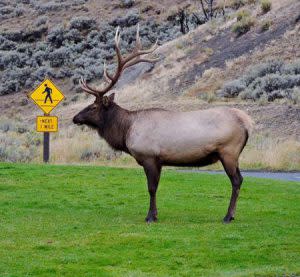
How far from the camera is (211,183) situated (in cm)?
1969

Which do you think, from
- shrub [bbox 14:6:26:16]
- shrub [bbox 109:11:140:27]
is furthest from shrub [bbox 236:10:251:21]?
shrub [bbox 14:6:26:16]

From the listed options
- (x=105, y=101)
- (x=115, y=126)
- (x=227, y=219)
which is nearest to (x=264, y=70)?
(x=105, y=101)

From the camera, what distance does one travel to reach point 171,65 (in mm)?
49531

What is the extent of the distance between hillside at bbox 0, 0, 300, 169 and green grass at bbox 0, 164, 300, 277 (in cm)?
838

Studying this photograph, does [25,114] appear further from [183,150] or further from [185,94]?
[183,150]

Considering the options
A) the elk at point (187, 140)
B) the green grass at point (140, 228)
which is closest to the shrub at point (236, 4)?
the green grass at point (140, 228)

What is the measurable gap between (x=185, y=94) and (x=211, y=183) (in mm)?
24336

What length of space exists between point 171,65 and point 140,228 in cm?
3707

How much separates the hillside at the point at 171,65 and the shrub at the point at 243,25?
83 millimetres

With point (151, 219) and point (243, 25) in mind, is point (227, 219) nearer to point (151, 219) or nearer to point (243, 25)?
point (151, 219)

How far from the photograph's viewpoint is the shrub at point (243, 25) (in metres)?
48.6

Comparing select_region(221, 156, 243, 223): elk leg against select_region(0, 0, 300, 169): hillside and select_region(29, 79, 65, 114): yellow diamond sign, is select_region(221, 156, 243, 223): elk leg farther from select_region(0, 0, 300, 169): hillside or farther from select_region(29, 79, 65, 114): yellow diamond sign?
select_region(29, 79, 65, 114): yellow diamond sign

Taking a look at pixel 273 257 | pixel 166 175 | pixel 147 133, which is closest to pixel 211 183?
pixel 166 175

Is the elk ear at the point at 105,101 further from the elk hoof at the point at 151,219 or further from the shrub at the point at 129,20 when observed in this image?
the shrub at the point at 129,20
